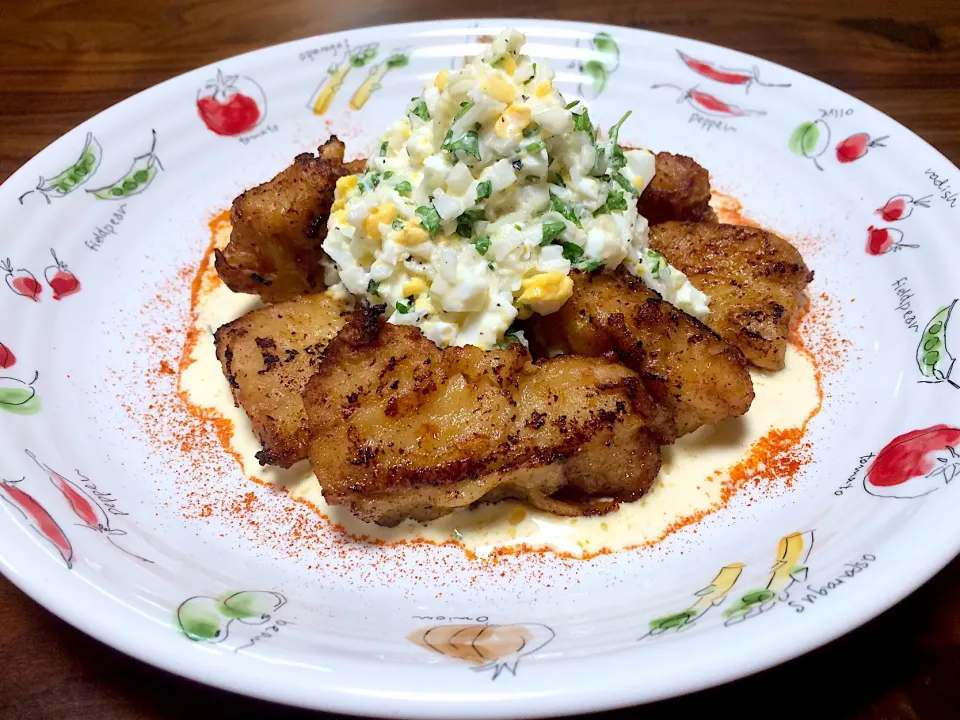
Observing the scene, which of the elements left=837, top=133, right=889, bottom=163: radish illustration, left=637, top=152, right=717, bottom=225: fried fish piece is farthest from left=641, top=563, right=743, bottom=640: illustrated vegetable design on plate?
left=837, top=133, right=889, bottom=163: radish illustration

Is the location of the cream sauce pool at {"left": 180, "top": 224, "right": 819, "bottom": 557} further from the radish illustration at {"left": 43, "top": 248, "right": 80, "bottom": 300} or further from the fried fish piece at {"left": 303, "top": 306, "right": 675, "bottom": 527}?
the radish illustration at {"left": 43, "top": 248, "right": 80, "bottom": 300}

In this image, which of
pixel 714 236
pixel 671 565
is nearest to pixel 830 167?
pixel 714 236

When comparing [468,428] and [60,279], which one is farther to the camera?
[60,279]

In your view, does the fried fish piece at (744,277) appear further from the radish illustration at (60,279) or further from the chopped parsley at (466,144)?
the radish illustration at (60,279)

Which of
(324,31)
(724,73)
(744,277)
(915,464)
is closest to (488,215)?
(744,277)

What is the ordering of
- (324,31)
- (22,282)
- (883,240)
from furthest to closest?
1. (324,31)
2. (883,240)
3. (22,282)

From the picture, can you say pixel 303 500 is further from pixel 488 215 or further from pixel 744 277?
pixel 744 277

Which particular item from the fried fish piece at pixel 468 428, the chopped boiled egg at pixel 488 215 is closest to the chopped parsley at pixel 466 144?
the chopped boiled egg at pixel 488 215

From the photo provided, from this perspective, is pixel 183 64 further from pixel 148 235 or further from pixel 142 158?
pixel 148 235
